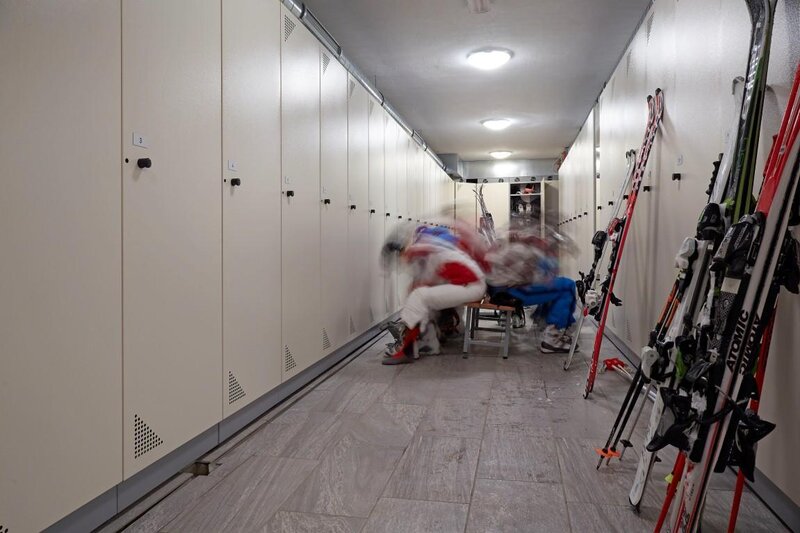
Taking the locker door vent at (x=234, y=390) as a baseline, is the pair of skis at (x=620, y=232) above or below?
above

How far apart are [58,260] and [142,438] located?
0.70 metres

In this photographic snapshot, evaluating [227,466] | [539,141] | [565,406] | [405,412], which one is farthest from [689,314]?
[539,141]

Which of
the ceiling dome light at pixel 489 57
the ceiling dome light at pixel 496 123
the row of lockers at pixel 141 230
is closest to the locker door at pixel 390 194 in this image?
the ceiling dome light at pixel 489 57

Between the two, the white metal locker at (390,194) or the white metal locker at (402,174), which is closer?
the white metal locker at (390,194)

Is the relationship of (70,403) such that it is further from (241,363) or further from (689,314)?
(689,314)

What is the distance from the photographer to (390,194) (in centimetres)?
561

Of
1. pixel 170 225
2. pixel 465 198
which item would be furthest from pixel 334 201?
pixel 465 198

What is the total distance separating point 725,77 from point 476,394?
206 cm

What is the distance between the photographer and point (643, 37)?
3.42 m

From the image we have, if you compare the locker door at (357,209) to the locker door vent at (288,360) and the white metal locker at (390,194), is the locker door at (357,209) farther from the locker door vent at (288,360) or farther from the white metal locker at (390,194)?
the locker door vent at (288,360)

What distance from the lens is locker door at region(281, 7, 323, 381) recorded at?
297 centimetres

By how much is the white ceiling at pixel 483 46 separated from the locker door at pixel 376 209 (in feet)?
2.13

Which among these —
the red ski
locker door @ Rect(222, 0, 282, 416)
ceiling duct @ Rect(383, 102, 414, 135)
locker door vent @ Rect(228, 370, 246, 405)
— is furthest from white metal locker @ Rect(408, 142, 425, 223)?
locker door vent @ Rect(228, 370, 246, 405)

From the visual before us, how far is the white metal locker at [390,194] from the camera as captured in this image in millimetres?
5410
